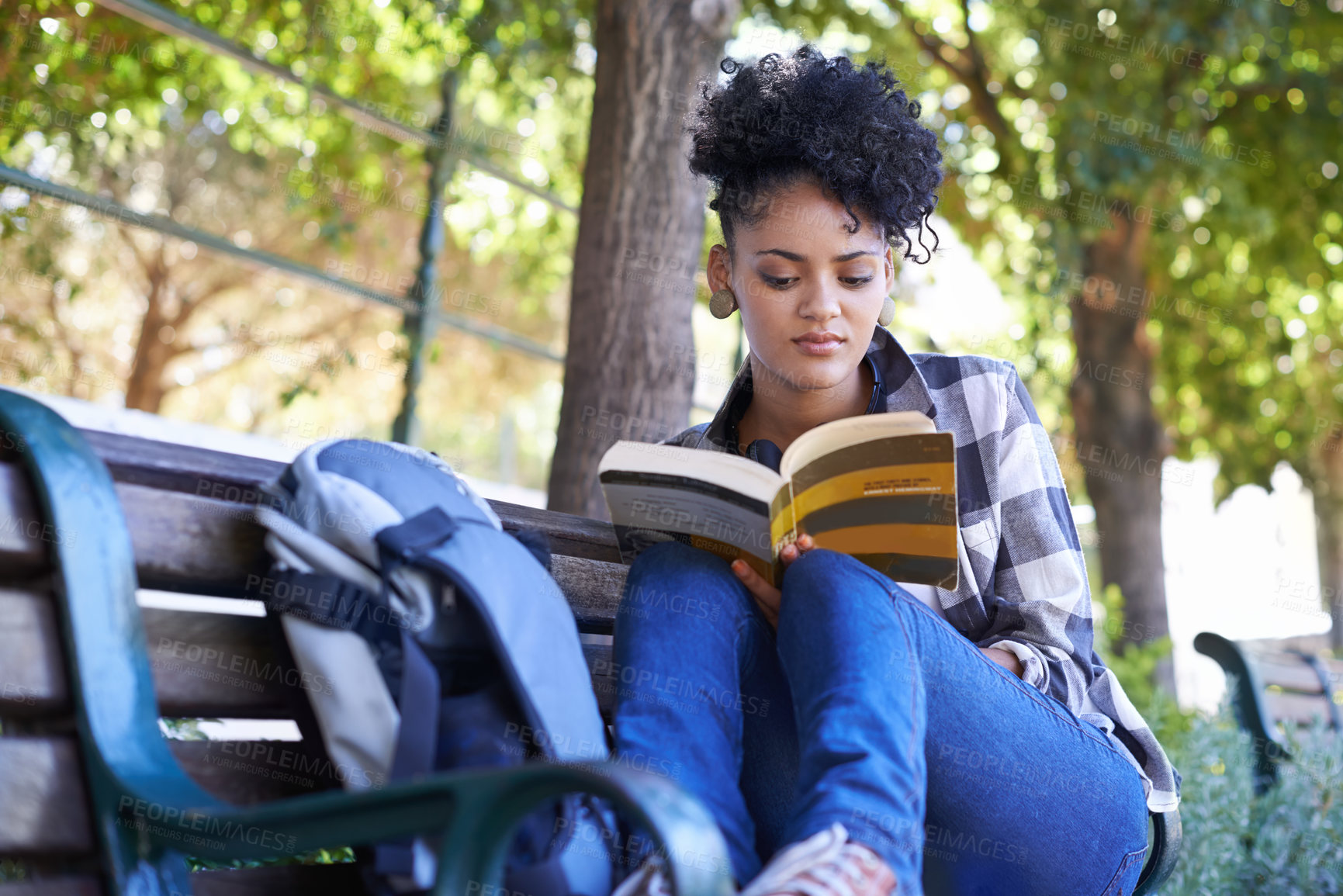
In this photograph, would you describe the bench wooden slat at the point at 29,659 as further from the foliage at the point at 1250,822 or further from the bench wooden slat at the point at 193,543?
the foliage at the point at 1250,822

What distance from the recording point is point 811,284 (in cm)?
191

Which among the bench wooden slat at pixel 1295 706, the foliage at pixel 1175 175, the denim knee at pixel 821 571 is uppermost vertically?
the foliage at pixel 1175 175

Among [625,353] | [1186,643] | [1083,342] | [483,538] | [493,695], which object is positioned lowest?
[1186,643]

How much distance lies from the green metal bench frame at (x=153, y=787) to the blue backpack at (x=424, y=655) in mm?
158

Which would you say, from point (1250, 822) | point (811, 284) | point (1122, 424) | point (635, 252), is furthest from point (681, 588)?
point (1122, 424)

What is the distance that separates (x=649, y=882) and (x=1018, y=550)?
92 cm

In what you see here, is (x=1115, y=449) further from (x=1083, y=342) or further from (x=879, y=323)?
(x=879, y=323)

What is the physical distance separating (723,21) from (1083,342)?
4.68m

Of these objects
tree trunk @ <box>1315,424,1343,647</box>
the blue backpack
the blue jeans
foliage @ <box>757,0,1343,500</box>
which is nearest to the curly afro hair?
the blue jeans

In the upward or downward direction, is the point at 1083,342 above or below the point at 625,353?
above

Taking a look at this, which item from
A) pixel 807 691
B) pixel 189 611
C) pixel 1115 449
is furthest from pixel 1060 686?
pixel 1115 449

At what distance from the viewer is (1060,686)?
5.56 feet

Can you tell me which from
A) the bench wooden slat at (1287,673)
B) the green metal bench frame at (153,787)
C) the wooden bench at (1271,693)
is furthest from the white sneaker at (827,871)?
the bench wooden slat at (1287,673)

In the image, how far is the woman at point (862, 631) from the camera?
1307 mm
